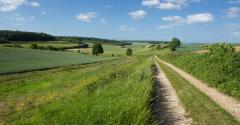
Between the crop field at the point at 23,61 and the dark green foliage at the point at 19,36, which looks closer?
the crop field at the point at 23,61

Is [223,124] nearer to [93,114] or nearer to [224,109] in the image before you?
[224,109]

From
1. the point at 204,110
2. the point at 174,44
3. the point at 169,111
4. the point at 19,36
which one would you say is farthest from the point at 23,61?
the point at 174,44

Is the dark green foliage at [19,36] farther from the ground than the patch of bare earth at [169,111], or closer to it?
farther from the ground

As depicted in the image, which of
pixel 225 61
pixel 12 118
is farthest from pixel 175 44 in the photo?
pixel 12 118

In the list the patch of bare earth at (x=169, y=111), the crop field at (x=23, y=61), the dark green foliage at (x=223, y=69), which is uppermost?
the dark green foliage at (x=223, y=69)

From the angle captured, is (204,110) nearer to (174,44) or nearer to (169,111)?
(169,111)

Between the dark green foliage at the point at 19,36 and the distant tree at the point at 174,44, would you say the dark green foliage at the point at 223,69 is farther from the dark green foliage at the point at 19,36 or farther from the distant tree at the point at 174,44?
the distant tree at the point at 174,44

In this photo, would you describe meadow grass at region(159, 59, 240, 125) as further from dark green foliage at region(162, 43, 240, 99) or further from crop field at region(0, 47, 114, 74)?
crop field at region(0, 47, 114, 74)

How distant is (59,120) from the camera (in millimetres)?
8891

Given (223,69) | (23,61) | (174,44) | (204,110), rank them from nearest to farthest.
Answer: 1. (204,110)
2. (223,69)
3. (23,61)
4. (174,44)

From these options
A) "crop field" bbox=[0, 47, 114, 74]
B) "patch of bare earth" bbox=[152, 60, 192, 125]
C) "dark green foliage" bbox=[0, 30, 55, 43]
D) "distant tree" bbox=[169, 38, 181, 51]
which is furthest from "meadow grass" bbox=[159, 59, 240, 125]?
"distant tree" bbox=[169, 38, 181, 51]

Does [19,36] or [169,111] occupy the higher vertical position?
[19,36]

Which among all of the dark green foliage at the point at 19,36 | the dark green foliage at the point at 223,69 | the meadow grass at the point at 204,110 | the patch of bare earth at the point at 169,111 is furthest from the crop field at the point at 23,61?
the dark green foliage at the point at 19,36

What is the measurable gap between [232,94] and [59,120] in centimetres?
1240
